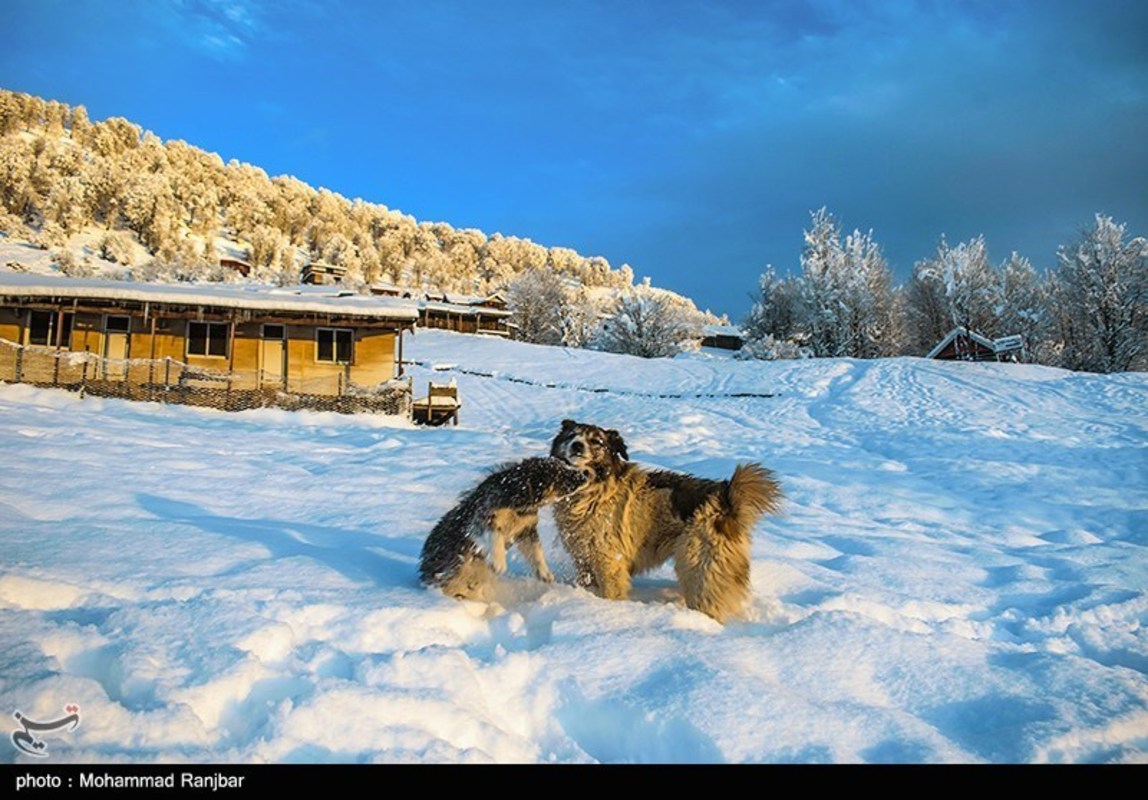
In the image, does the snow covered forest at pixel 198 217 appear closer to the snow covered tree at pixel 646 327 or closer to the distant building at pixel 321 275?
the distant building at pixel 321 275

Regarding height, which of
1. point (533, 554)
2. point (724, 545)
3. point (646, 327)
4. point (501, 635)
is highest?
point (646, 327)

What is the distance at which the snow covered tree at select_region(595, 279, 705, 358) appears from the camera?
45.6 m

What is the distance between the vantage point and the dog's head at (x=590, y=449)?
3.90 m

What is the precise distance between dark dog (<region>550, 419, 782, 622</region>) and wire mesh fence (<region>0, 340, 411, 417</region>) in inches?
662

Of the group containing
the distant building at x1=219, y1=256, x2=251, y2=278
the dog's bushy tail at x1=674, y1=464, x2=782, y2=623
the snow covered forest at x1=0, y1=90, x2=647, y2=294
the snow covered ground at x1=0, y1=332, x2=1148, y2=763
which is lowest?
the snow covered ground at x1=0, y1=332, x2=1148, y2=763

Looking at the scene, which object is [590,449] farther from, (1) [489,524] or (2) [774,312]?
(2) [774,312]

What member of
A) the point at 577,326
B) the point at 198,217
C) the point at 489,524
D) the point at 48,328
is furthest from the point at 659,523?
the point at 198,217

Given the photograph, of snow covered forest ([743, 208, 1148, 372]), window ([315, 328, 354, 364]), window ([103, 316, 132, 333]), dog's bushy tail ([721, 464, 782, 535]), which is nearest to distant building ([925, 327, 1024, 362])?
snow covered forest ([743, 208, 1148, 372])

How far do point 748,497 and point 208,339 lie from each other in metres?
24.0

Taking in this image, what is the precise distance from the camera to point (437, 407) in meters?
20.2

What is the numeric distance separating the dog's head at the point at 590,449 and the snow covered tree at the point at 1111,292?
138ft

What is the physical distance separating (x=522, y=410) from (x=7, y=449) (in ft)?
56.8

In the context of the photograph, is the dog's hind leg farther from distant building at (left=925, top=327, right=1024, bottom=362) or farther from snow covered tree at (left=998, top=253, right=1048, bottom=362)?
snow covered tree at (left=998, top=253, right=1048, bottom=362)
